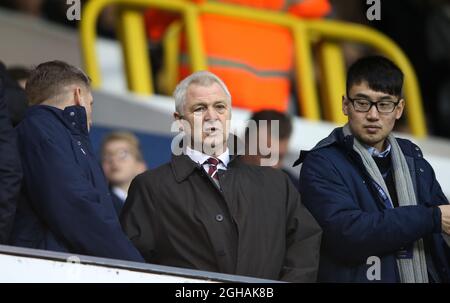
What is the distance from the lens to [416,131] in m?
10.5

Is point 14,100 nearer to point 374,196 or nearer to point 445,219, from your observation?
point 374,196

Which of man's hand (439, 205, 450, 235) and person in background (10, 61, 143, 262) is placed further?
man's hand (439, 205, 450, 235)

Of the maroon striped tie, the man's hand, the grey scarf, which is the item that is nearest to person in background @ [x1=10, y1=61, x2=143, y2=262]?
the maroon striped tie

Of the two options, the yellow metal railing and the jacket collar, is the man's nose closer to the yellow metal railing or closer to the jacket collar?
the jacket collar

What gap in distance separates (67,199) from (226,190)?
594mm

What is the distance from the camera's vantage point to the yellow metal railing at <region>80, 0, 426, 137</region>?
923 centimetres

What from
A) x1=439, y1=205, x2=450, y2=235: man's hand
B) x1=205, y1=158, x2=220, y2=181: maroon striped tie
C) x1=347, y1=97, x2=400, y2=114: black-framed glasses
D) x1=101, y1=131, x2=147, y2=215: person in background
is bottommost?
x1=439, y1=205, x2=450, y2=235: man's hand

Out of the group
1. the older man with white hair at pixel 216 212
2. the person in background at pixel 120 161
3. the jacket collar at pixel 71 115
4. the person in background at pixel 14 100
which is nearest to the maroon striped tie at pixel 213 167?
the older man with white hair at pixel 216 212

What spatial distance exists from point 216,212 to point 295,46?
14.0 feet

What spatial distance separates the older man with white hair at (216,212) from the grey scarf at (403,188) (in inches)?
11.4

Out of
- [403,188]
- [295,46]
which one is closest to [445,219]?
[403,188]

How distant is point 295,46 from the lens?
9820 mm

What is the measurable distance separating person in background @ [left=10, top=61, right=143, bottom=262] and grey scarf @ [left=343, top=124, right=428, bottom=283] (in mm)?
929
